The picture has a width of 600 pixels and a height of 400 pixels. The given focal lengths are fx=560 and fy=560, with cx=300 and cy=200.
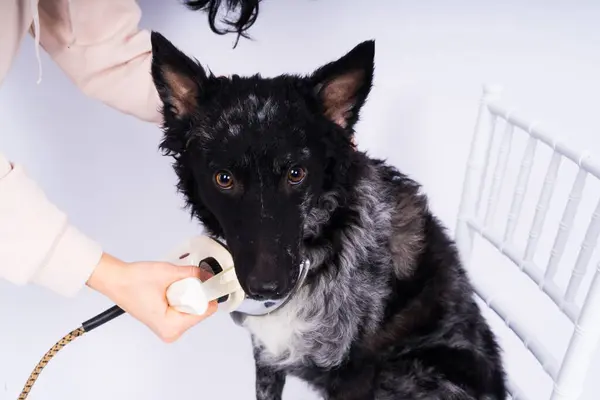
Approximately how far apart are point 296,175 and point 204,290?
1.12 ft

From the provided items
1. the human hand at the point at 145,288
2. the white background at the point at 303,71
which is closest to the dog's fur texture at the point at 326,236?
the human hand at the point at 145,288

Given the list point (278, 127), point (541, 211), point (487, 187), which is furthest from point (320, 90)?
point (487, 187)

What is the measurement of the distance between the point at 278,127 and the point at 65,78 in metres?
0.93

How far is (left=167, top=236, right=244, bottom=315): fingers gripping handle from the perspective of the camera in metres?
1.25

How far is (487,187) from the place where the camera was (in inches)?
79.5

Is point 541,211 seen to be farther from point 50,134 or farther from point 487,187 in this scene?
point 50,134

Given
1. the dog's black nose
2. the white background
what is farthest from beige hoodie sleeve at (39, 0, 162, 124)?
the dog's black nose

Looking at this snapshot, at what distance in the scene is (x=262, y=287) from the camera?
3.97 ft

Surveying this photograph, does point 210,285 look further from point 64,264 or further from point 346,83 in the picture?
point 346,83

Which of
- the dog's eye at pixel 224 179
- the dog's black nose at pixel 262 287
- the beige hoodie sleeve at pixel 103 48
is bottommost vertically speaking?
the dog's black nose at pixel 262 287

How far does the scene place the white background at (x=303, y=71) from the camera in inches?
73.4

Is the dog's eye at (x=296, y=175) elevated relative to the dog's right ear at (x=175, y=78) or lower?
lower

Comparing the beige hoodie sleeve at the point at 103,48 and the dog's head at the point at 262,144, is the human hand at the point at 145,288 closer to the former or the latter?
the dog's head at the point at 262,144

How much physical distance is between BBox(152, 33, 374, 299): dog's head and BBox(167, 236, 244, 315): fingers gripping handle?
0.15 feet
